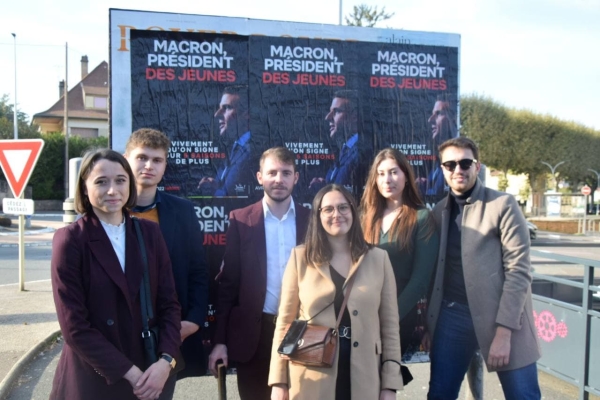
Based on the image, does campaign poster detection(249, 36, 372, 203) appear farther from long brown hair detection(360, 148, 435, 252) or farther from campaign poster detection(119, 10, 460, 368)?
long brown hair detection(360, 148, 435, 252)

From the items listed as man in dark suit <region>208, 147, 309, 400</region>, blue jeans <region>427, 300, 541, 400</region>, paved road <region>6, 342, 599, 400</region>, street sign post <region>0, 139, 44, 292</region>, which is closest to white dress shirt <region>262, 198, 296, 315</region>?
man in dark suit <region>208, 147, 309, 400</region>

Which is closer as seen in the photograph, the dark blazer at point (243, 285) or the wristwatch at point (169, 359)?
the wristwatch at point (169, 359)

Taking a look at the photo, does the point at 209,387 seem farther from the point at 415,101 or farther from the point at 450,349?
the point at 415,101

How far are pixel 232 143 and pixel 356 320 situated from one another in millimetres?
1823

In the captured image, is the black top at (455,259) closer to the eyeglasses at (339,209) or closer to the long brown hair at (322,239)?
the long brown hair at (322,239)

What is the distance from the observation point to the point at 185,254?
3.26 m

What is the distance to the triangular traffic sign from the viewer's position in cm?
863

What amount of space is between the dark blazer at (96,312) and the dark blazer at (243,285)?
724 millimetres

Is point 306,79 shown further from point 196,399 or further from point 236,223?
point 196,399

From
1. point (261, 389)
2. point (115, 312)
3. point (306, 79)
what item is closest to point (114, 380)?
point (115, 312)

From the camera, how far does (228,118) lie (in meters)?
4.05

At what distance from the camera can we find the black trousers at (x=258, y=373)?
11.2 feet

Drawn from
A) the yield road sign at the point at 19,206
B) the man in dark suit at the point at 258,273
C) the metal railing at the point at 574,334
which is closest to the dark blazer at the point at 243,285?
the man in dark suit at the point at 258,273

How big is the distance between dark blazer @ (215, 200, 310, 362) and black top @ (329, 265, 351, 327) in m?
0.56
